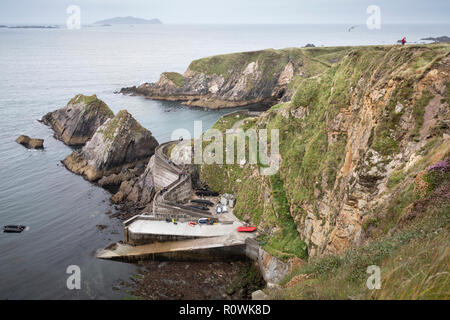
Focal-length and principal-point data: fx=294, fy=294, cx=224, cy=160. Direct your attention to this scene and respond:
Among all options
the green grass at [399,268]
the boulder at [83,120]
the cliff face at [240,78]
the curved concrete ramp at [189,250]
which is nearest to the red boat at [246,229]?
the curved concrete ramp at [189,250]

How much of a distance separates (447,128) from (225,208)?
101ft

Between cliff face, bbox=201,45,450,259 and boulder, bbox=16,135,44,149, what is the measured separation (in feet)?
196

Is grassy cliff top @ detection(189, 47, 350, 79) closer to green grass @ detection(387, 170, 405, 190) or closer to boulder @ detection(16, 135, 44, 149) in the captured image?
boulder @ detection(16, 135, 44, 149)

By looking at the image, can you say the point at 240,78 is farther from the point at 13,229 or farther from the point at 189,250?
the point at 13,229

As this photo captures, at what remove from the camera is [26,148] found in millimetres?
75938

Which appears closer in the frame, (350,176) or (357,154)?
(350,176)

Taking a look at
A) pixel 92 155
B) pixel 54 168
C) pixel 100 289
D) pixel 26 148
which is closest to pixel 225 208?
pixel 100 289

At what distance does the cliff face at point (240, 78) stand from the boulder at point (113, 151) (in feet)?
179

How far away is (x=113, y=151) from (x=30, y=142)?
29.4m

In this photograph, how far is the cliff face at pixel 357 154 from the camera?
21.8 meters

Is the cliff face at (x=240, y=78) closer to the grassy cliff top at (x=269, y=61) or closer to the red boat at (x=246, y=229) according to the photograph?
the grassy cliff top at (x=269, y=61)

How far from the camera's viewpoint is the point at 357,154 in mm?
26469

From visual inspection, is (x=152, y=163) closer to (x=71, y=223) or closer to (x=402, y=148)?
(x=71, y=223)

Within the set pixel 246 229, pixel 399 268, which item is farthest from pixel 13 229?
pixel 399 268
